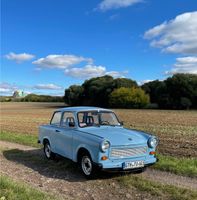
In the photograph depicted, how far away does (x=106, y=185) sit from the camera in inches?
282

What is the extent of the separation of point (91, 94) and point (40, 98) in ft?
141

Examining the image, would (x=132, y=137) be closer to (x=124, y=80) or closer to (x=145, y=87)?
(x=145, y=87)

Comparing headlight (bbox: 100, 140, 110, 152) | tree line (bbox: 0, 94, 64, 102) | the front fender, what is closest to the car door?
the front fender

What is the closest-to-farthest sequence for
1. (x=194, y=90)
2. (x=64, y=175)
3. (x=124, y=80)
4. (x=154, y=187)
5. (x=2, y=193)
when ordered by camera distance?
(x=2, y=193) < (x=154, y=187) < (x=64, y=175) < (x=194, y=90) < (x=124, y=80)

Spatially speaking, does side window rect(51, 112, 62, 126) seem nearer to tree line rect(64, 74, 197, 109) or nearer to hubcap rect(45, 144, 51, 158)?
hubcap rect(45, 144, 51, 158)

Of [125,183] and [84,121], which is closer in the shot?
[125,183]

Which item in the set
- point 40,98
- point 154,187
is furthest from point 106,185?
point 40,98

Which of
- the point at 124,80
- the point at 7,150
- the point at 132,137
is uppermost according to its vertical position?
the point at 124,80

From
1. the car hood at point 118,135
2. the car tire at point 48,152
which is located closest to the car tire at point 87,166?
the car hood at point 118,135

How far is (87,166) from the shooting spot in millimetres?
7777

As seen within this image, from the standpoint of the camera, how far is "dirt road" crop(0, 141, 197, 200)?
656cm

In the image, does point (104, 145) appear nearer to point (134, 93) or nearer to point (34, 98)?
point (134, 93)

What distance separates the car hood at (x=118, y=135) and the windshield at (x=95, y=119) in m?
0.38

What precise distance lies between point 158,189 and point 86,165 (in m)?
1.95
